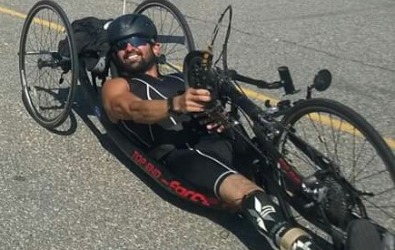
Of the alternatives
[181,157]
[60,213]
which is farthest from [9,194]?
[181,157]

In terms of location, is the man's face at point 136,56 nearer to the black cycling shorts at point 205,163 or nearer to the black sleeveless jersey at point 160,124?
the black sleeveless jersey at point 160,124

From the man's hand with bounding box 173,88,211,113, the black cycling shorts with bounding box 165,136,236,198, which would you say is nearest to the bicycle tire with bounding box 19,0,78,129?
the black cycling shorts with bounding box 165,136,236,198

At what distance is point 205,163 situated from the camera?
3.87 metres

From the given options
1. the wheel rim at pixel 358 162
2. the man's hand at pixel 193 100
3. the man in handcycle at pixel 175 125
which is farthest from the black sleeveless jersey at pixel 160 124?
the wheel rim at pixel 358 162

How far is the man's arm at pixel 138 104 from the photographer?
362 centimetres

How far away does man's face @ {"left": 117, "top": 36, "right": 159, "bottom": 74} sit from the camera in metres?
4.25

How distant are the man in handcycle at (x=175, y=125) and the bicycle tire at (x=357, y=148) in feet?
0.91

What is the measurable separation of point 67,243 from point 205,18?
4.88 m

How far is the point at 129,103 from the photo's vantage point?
4.03 m

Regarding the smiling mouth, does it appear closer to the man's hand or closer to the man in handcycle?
the man in handcycle

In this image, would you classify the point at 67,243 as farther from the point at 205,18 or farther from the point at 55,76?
the point at 205,18

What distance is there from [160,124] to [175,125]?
80 millimetres

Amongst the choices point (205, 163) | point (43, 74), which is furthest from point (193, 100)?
point (43, 74)

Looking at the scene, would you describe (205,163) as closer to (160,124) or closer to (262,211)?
(160,124)
